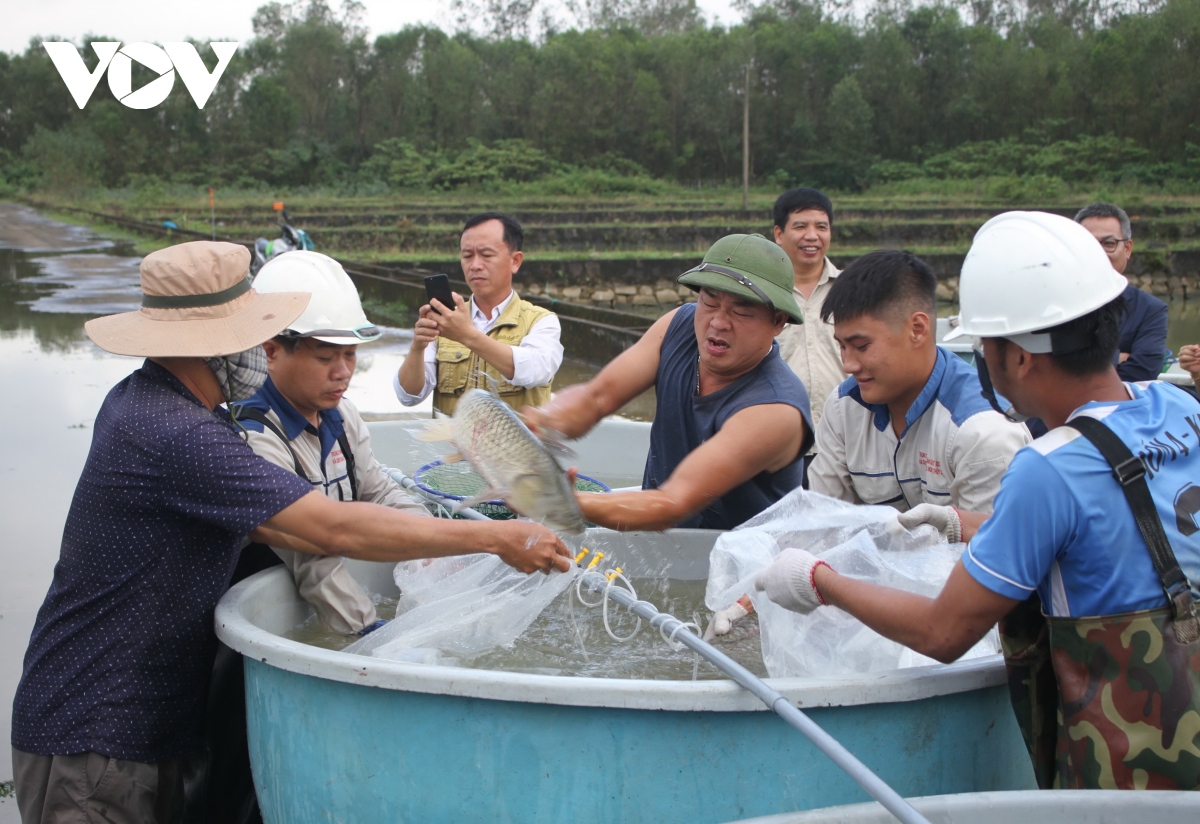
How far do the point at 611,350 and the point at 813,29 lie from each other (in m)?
60.3

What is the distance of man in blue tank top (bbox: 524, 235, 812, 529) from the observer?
9.53 ft

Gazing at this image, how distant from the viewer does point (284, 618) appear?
286cm

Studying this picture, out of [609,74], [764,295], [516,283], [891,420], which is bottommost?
[516,283]

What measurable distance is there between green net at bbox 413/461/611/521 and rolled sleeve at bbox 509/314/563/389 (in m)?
0.53

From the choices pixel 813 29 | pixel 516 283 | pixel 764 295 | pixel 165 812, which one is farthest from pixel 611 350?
pixel 813 29

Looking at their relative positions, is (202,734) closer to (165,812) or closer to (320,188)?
(165,812)

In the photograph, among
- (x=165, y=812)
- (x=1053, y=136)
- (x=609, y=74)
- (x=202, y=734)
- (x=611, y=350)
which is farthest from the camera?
(x=609, y=74)

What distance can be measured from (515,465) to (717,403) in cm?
78

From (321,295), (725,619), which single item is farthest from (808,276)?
(321,295)

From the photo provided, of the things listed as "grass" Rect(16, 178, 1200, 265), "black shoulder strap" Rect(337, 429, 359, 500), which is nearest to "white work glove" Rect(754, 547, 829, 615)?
"black shoulder strap" Rect(337, 429, 359, 500)

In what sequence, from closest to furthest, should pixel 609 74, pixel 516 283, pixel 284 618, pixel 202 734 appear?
1. pixel 202 734
2. pixel 284 618
3. pixel 516 283
4. pixel 609 74

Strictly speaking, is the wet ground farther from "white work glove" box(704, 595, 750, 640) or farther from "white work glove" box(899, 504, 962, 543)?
"white work glove" box(899, 504, 962, 543)

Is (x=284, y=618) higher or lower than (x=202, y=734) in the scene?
higher

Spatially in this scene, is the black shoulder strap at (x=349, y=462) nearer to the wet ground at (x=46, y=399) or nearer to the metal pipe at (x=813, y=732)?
the metal pipe at (x=813, y=732)
